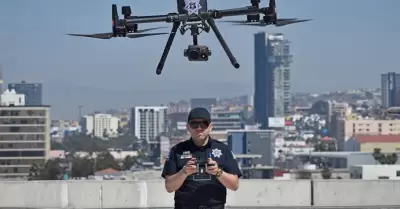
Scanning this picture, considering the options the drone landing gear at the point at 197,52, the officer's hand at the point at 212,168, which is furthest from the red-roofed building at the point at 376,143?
the officer's hand at the point at 212,168

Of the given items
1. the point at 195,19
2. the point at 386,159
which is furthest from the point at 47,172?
the point at 195,19

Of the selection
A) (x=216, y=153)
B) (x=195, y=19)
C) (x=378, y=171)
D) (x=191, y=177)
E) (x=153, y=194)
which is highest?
(x=195, y=19)

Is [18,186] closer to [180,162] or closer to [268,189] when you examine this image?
[268,189]

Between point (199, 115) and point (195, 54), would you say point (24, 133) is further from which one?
point (199, 115)

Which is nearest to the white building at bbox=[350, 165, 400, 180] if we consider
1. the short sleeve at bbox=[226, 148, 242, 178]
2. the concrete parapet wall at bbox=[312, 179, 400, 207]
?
the concrete parapet wall at bbox=[312, 179, 400, 207]

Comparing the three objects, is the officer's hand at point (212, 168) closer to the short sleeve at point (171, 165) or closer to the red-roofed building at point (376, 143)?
the short sleeve at point (171, 165)

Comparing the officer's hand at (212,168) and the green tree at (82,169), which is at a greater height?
the officer's hand at (212,168)

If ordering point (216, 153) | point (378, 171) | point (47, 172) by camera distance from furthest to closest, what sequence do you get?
point (47, 172), point (378, 171), point (216, 153)

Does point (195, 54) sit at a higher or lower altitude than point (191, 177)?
higher
